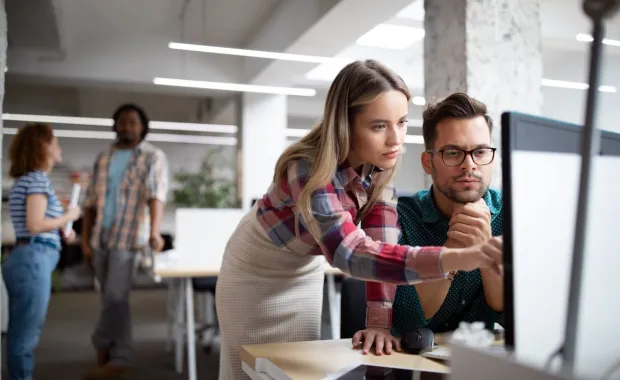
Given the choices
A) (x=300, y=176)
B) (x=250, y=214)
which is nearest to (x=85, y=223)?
(x=250, y=214)

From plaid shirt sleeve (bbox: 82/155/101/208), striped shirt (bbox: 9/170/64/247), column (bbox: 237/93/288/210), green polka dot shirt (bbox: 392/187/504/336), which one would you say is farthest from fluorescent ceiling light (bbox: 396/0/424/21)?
green polka dot shirt (bbox: 392/187/504/336)

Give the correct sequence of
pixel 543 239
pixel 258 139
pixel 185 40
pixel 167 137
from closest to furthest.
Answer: pixel 543 239
pixel 185 40
pixel 258 139
pixel 167 137

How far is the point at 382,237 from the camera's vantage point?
1.22 meters

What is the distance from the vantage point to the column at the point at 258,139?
7.20 metres

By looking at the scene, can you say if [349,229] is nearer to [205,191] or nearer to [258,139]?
[258,139]

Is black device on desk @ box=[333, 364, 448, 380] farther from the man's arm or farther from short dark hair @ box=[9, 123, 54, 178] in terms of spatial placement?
short dark hair @ box=[9, 123, 54, 178]

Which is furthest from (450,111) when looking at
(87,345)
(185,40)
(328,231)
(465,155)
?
(185,40)

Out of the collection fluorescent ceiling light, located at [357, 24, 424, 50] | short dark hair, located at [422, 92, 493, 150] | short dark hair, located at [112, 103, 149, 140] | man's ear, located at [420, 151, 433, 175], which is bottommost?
man's ear, located at [420, 151, 433, 175]

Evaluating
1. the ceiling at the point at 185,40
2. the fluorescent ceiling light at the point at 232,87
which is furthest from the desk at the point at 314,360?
the fluorescent ceiling light at the point at 232,87

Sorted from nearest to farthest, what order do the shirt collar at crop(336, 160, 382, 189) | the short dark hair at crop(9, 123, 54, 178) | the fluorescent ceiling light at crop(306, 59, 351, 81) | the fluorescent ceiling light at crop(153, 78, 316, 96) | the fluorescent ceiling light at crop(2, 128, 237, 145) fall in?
1. the shirt collar at crop(336, 160, 382, 189)
2. the short dark hair at crop(9, 123, 54, 178)
3. the fluorescent ceiling light at crop(153, 78, 316, 96)
4. the fluorescent ceiling light at crop(306, 59, 351, 81)
5. the fluorescent ceiling light at crop(2, 128, 237, 145)

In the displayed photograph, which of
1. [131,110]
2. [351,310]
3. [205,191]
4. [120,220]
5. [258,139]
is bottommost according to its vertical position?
[351,310]

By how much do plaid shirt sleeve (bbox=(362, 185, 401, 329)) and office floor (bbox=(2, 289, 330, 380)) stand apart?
131cm

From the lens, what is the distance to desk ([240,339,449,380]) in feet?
3.01

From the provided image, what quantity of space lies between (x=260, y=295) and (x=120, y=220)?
2.03 m
